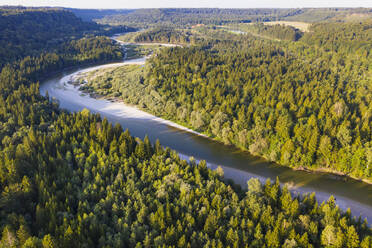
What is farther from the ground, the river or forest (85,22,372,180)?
forest (85,22,372,180)

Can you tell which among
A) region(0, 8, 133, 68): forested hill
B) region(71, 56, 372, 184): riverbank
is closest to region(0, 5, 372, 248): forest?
region(71, 56, 372, 184): riverbank

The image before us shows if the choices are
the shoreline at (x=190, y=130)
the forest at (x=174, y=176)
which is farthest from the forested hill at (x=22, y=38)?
the forest at (x=174, y=176)

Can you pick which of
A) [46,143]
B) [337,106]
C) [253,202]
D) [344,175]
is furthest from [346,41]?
[46,143]

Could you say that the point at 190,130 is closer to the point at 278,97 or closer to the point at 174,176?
the point at 278,97

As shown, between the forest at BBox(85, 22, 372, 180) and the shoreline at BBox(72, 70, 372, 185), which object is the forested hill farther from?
the forest at BBox(85, 22, 372, 180)

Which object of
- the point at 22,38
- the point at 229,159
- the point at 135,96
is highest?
the point at 22,38

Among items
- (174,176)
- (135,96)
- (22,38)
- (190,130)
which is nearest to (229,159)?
(190,130)

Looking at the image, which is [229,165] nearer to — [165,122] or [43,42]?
[165,122]

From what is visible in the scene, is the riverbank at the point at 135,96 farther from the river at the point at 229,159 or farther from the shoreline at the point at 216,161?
the river at the point at 229,159
